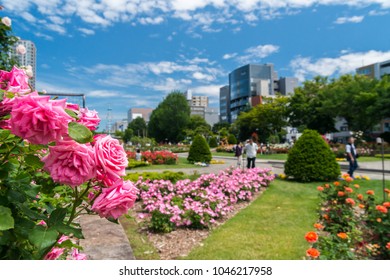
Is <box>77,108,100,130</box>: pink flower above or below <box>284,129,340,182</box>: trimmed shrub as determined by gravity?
above

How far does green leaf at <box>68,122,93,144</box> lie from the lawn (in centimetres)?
323

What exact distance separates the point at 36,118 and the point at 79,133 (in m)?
0.11

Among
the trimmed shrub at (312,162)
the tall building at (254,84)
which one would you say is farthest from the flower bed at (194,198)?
the tall building at (254,84)

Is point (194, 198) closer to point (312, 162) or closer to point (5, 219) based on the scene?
point (312, 162)

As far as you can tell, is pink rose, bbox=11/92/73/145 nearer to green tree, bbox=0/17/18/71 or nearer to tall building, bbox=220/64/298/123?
green tree, bbox=0/17/18/71

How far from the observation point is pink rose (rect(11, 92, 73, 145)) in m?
0.80

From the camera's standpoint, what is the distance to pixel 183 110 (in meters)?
63.1

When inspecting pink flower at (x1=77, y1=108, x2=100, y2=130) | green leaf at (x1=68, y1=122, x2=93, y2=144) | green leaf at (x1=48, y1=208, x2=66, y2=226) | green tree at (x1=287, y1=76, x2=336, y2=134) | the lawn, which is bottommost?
the lawn

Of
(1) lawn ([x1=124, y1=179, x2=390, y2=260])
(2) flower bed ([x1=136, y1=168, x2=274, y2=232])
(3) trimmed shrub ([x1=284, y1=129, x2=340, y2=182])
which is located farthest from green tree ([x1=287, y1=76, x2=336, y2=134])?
(1) lawn ([x1=124, y1=179, x2=390, y2=260])

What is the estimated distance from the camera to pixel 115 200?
3.05 feet

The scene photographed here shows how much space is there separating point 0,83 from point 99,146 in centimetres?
52

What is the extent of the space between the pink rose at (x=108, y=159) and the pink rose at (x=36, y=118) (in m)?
0.13

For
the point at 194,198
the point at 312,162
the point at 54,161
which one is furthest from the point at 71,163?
the point at 312,162
